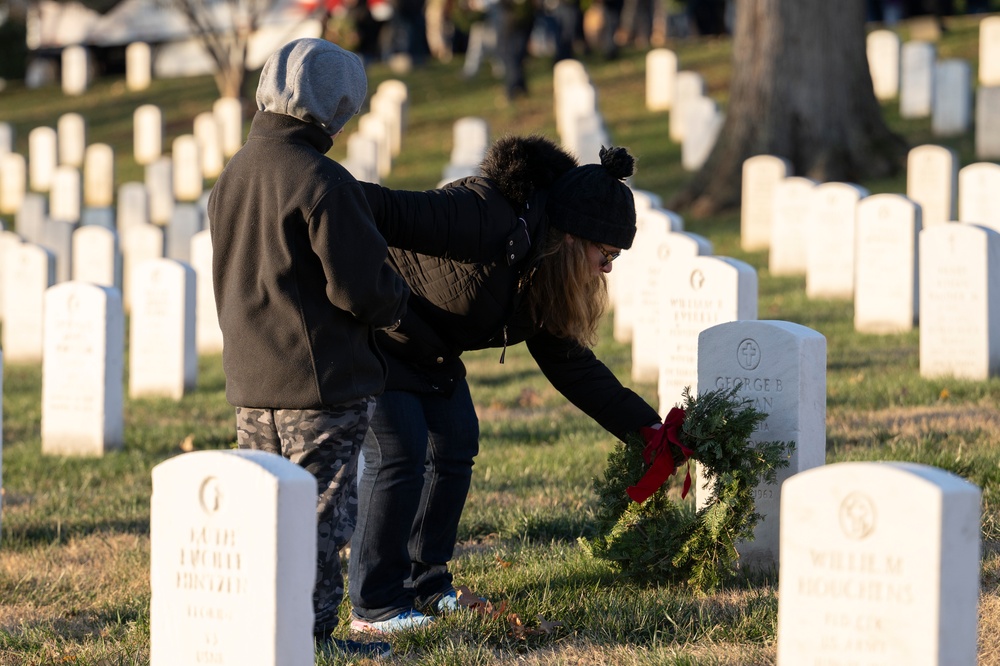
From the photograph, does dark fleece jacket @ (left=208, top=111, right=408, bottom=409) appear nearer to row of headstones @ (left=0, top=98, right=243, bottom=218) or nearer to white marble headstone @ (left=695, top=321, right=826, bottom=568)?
white marble headstone @ (left=695, top=321, right=826, bottom=568)

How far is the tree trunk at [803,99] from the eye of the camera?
16.7 meters

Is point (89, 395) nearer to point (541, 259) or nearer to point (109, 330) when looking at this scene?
point (109, 330)

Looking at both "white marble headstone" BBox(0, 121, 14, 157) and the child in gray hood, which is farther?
"white marble headstone" BBox(0, 121, 14, 157)

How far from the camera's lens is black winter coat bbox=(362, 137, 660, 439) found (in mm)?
4141

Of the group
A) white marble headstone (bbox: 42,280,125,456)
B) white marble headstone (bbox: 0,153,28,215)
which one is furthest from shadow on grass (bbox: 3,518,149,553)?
white marble headstone (bbox: 0,153,28,215)

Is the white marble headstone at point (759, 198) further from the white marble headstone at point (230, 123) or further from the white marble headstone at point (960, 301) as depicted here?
the white marble headstone at point (230, 123)

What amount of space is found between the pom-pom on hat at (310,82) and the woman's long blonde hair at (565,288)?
84cm

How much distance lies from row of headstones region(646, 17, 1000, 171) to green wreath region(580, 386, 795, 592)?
45.1 feet

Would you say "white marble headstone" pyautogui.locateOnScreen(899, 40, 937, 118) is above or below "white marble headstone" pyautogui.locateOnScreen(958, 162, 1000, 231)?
above

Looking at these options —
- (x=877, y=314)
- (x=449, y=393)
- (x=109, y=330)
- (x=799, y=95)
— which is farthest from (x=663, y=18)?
(x=449, y=393)

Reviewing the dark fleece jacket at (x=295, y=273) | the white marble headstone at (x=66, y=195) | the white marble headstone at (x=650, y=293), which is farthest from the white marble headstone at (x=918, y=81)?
the dark fleece jacket at (x=295, y=273)

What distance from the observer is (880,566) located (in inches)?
126

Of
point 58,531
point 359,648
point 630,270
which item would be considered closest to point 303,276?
point 359,648

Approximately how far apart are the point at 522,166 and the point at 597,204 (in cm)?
26
